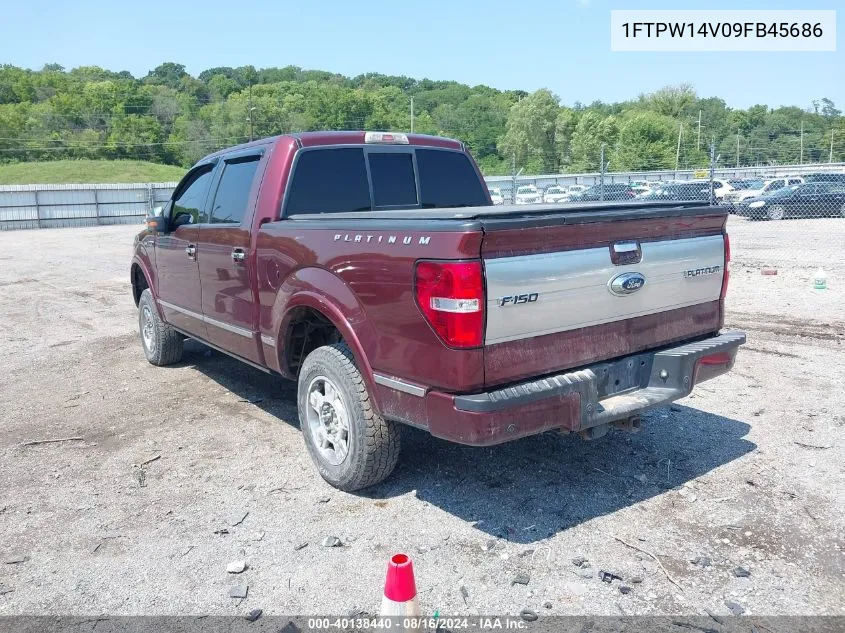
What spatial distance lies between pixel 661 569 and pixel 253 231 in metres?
3.15

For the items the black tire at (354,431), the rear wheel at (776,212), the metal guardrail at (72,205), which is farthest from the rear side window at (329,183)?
the metal guardrail at (72,205)

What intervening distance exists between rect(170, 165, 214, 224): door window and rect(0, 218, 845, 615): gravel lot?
1563 millimetres

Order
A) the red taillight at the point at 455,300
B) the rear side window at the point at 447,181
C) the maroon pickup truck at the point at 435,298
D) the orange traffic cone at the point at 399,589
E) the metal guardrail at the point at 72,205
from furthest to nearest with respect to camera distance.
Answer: the metal guardrail at the point at 72,205
the rear side window at the point at 447,181
the maroon pickup truck at the point at 435,298
the red taillight at the point at 455,300
the orange traffic cone at the point at 399,589

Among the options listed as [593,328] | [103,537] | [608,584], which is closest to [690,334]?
[593,328]

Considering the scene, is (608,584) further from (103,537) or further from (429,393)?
(103,537)

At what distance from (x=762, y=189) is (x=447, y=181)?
2486cm

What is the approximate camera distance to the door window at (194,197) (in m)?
5.66

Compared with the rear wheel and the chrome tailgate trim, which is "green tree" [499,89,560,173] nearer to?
the rear wheel

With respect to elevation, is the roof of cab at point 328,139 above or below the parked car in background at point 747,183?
below

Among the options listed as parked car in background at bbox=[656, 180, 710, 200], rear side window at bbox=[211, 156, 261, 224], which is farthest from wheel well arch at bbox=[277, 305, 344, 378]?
parked car in background at bbox=[656, 180, 710, 200]

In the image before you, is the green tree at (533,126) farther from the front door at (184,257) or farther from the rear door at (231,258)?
the rear door at (231,258)

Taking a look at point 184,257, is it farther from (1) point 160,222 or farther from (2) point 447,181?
(2) point 447,181

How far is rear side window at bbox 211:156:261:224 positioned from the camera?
495cm

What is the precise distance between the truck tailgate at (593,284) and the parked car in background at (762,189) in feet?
76.5
